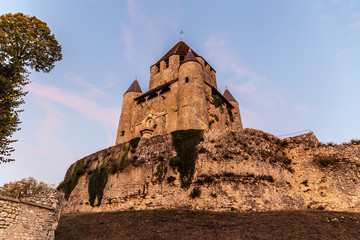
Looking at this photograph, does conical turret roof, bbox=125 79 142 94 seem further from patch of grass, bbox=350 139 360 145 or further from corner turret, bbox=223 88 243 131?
patch of grass, bbox=350 139 360 145

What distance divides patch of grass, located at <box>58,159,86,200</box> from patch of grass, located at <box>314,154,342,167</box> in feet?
68.5

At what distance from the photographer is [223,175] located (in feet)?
49.3

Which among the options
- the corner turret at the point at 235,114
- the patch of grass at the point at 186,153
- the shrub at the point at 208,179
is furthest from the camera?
the corner turret at the point at 235,114

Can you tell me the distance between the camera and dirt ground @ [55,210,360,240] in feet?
33.7

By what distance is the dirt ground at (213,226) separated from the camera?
10281 millimetres

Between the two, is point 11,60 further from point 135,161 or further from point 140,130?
point 140,130

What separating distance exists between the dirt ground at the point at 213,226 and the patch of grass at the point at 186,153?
266 cm

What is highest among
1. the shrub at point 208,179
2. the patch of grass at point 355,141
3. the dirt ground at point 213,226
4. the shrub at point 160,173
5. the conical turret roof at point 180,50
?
the conical turret roof at point 180,50

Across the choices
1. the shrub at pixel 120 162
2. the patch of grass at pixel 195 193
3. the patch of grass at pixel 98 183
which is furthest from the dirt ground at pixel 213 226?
the shrub at pixel 120 162

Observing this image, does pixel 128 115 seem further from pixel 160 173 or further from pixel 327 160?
pixel 327 160

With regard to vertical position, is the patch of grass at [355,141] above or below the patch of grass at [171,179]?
above

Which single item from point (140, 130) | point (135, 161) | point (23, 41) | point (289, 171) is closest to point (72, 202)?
point (135, 161)

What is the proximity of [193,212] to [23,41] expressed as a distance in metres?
14.8

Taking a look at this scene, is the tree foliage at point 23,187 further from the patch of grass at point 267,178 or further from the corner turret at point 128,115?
the patch of grass at point 267,178
